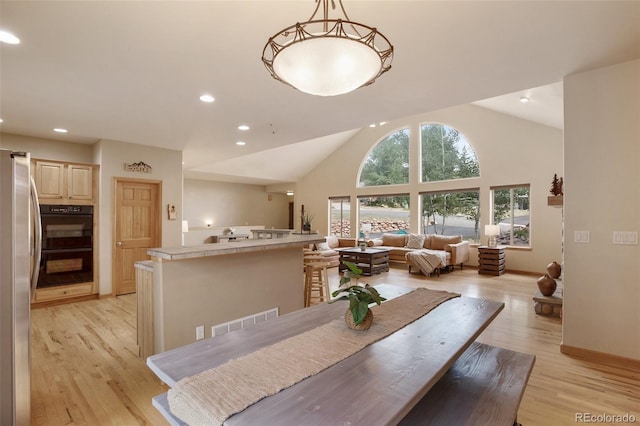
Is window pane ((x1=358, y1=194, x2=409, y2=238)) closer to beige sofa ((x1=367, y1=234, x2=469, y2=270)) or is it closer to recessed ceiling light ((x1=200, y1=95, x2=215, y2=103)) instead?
beige sofa ((x1=367, y1=234, x2=469, y2=270))

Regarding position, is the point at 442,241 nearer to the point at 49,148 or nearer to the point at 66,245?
the point at 66,245

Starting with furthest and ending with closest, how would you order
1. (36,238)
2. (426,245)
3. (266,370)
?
(426,245) → (36,238) → (266,370)

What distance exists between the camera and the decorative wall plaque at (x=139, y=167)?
510 centimetres

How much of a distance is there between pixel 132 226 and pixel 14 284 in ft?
12.9

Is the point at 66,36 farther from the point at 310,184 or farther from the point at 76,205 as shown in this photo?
the point at 310,184

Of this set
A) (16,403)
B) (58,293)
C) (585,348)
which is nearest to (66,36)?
(16,403)

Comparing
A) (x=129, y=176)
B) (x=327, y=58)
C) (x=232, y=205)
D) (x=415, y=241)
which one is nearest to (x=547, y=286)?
A: (x=415, y=241)

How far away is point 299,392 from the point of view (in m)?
0.98

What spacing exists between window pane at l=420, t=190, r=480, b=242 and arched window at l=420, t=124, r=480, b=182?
0.52 meters

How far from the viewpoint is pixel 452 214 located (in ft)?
27.5

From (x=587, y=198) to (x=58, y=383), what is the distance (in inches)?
185

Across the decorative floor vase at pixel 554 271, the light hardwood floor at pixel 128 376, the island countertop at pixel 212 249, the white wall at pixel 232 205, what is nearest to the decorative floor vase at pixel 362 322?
the light hardwood floor at pixel 128 376

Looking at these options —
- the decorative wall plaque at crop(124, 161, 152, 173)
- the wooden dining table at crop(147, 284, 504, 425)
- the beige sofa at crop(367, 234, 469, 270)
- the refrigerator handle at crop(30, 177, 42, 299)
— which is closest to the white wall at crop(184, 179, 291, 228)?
→ the beige sofa at crop(367, 234, 469, 270)

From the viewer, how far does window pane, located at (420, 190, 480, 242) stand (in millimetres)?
8000
